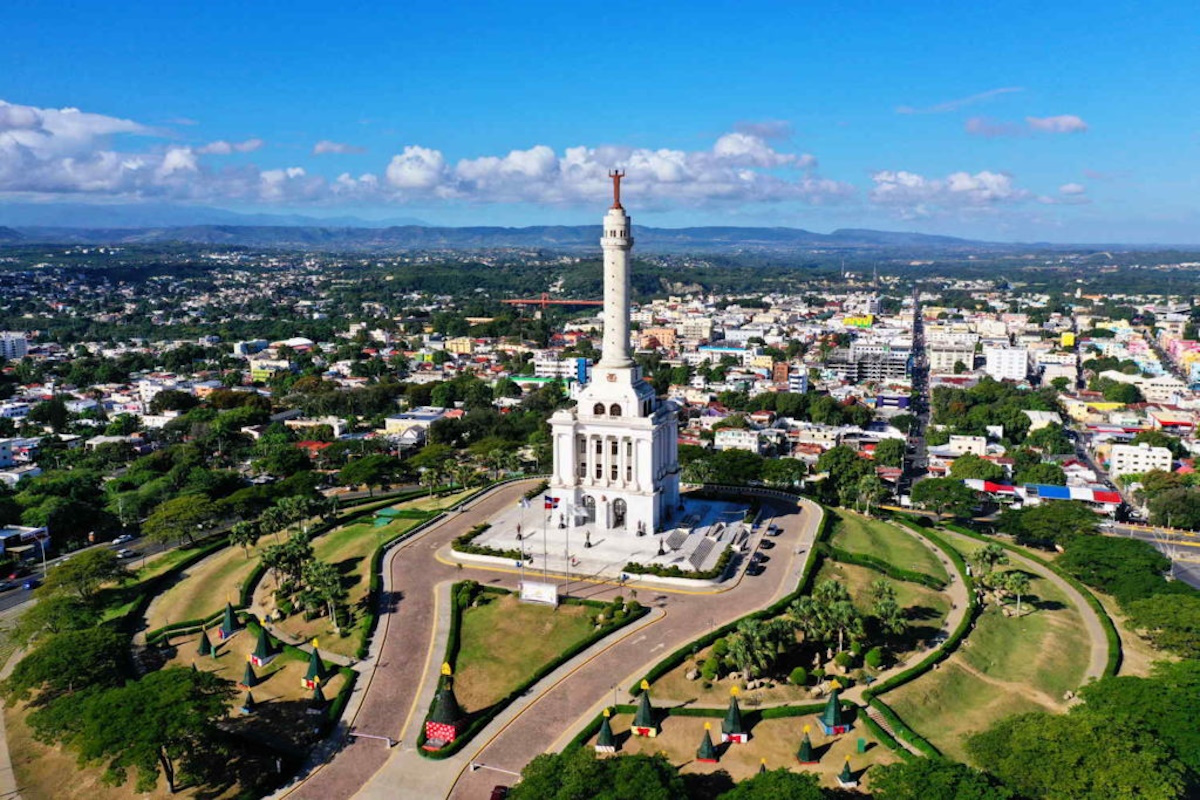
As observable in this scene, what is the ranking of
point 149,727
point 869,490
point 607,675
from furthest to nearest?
point 869,490
point 607,675
point 149,727

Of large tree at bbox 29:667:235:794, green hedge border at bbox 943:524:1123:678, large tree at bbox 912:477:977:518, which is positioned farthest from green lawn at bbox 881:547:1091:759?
large tree at bbox 29:667:235:794

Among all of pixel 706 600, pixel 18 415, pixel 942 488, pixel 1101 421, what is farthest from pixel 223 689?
pixel 1101 421

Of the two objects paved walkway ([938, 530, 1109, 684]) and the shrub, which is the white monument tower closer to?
the shrub

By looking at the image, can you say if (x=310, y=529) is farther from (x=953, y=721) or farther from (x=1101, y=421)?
(x=1101, y=421)

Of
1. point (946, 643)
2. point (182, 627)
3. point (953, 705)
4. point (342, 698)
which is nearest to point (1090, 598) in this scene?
point (946, 643)

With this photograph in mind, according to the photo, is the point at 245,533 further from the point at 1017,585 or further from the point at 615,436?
the point at 1017,585

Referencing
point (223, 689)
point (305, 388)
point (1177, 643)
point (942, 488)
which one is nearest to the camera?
point (223, 689)
